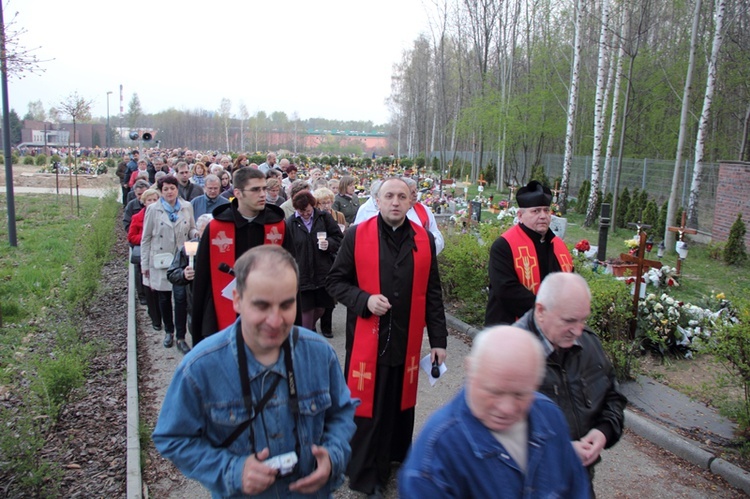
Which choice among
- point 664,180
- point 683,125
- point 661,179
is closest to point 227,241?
point 683,125

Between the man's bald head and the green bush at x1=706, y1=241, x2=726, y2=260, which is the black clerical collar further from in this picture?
the green bush at x1=706, y1=241, x2=726, y2=260

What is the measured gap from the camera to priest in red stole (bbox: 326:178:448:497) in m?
4.08

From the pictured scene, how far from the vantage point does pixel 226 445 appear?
2.07 m

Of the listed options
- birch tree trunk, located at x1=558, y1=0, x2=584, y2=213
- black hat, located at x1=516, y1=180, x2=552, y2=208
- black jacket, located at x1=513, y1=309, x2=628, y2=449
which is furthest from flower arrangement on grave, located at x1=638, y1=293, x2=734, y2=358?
birch tree trunk, located at x1=558, y1=0, x2=584, y2=213

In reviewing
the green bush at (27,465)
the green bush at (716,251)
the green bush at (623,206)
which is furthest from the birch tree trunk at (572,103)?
the green bush at (27,465)

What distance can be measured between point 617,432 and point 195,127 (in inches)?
4311

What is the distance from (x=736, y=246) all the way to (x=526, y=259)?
1087 cm

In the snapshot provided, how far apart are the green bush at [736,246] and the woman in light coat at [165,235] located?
1106 centimetres

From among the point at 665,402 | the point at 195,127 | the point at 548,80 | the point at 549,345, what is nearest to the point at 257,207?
the point at 549,345

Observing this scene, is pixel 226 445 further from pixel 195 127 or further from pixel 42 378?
pixel 195 127

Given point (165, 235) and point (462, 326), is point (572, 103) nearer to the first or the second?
point (462, 326)

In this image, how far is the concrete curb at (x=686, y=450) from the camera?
4.32 m

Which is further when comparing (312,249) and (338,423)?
(312,249)

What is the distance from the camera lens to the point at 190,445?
2.03 m
